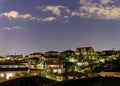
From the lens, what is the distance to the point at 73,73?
4359 cm

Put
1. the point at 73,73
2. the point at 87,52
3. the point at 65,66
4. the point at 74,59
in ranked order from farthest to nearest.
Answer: the point at 87,52
the point at 74,59
the point at 65,66
the point at 73,73

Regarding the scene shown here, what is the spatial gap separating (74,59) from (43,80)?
172ft

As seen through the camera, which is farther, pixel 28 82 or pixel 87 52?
pixel 87 52

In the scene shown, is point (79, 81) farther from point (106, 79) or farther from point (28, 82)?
point (28, 82)

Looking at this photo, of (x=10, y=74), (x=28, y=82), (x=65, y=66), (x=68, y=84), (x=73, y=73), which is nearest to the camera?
(x=68, y=84)

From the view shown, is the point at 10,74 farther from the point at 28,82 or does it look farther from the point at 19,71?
the point at 28,82

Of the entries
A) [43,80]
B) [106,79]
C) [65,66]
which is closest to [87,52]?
[65,66]

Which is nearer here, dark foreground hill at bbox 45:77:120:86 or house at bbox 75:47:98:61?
dark foreground hill at bbox 45:77:120:86

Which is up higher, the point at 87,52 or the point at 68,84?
the point at 87,52

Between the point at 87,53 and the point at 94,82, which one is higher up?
the point at 87,53

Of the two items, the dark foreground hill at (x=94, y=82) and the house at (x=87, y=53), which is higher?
the house at (x=87, y=53)

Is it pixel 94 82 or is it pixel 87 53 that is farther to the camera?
pixel 87 53

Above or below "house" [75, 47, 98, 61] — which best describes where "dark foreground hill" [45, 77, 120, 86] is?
below

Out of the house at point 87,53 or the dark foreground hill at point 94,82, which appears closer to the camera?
the dark foreground hill at point 94,82
